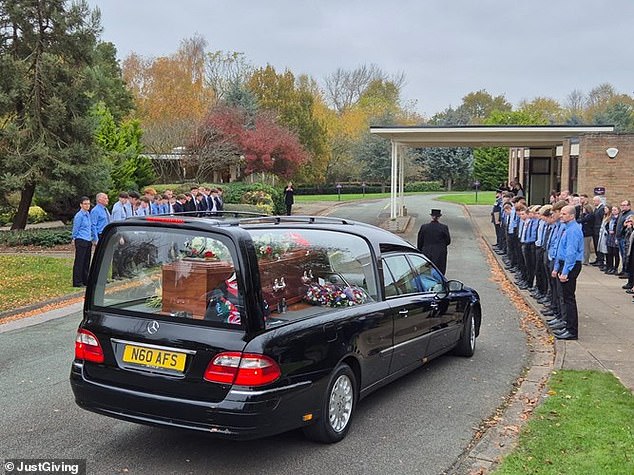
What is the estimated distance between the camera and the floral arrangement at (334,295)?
208 inches

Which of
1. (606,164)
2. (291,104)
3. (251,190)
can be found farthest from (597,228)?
(291,104)

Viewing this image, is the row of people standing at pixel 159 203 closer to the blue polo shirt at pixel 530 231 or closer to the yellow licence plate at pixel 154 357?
the yellow licence plate at pixel 154 357

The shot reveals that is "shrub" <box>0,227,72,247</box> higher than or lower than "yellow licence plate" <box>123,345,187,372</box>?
lower

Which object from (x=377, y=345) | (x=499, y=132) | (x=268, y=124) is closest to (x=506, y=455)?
(x=377, y=345)

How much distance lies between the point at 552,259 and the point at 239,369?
6906 mm

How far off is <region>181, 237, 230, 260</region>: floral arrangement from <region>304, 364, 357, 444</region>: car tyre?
51.0 inches

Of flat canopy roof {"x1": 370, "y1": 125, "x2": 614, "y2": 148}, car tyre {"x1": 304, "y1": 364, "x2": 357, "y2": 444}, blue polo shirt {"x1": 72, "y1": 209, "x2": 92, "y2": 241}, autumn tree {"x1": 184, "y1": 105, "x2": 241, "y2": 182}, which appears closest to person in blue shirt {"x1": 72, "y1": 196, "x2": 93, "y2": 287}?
blue polo shirt {"x1": 72, "y1": 209, "x2": 92, "y2": 241}

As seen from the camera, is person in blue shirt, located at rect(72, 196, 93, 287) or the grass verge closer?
the grass verge

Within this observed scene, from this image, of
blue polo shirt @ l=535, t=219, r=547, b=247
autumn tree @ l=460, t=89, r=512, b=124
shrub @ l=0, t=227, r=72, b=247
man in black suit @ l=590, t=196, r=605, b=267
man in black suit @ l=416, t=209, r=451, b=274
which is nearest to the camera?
blue polo shirt @ l=535, t=219, r=547, b=247

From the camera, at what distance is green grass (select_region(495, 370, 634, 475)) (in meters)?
4.59

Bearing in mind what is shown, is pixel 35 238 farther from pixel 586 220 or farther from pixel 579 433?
pixel 579 433

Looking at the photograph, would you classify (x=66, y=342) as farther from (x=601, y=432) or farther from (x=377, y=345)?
(x=601, y=432)

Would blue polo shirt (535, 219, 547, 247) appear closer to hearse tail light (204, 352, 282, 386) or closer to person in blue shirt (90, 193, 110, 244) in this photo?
hearse tail light (204, 352, 282, 386)

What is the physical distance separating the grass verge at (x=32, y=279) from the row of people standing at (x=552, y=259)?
8863 millimetres
